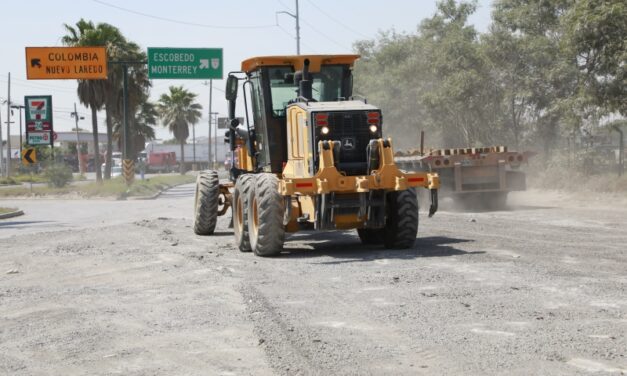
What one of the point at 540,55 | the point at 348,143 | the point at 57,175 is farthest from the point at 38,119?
the point at 348,143

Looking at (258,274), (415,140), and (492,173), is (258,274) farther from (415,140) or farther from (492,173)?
(415,140)

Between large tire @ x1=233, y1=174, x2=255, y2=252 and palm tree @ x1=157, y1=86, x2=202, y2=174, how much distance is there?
7969cm

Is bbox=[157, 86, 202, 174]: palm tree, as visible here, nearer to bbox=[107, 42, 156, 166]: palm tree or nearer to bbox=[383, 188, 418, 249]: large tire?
bbox=[107, 42, 156, 166]: palm tree

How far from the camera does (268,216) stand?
45.5ft

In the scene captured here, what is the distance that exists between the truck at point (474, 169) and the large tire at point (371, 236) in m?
7.89

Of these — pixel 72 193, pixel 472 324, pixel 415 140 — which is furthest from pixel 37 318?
pixel 415 140

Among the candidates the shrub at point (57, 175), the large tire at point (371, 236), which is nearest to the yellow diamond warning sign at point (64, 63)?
the shrub at point (57, 175)

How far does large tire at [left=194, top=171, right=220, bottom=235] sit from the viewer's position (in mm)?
18594

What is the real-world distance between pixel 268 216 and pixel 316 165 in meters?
1.11

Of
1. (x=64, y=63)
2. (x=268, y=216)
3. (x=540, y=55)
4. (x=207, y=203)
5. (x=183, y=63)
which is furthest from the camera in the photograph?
(x=183, y=63)

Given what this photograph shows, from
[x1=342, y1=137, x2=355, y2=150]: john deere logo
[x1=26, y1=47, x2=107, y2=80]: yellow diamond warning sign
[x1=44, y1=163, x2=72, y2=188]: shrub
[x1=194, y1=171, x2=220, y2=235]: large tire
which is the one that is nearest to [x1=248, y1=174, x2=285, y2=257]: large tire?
[x1=342, y1=137, x2=355, y2=150]: john deere logo

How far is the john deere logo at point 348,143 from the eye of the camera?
14.4 meters

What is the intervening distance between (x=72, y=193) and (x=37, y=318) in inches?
1655

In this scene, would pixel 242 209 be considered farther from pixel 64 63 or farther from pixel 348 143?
pixel 64 63
